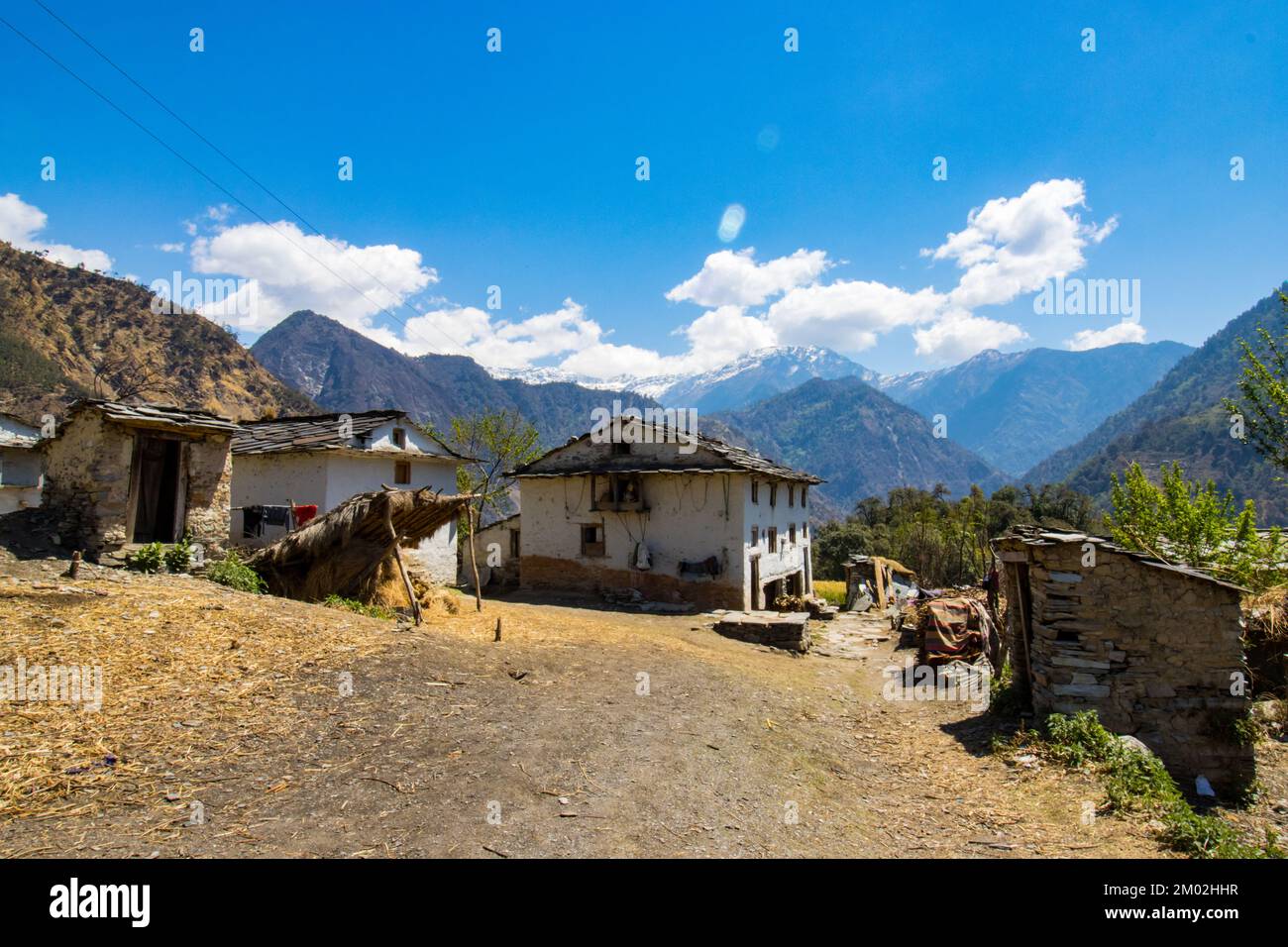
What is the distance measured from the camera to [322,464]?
21.6 metres

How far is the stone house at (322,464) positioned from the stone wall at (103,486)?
8.18 m

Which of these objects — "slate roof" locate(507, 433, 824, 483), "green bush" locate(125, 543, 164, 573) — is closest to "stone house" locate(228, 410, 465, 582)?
"slate roof" locate(507, 433, 824, 483)

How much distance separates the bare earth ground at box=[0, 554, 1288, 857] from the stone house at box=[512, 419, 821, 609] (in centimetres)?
1112

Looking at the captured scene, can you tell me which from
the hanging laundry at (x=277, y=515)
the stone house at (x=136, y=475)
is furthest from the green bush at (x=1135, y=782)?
the hanging laundry at (x=277, y=515)

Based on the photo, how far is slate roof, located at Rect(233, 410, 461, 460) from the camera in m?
21.6

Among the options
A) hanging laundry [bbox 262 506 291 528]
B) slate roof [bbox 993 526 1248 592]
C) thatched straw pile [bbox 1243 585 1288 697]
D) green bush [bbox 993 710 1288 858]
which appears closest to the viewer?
green bush [bbox 993 710 1288 858]

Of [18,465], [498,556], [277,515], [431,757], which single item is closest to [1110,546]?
[431,757]

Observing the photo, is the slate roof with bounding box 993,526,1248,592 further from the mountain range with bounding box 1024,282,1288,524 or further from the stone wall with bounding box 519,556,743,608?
the mountain range with bounding box 1024,282,1288,524

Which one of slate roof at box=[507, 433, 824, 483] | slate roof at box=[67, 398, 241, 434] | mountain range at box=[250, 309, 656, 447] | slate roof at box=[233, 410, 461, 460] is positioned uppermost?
mountain range at box=[250, 309, 656, 447]

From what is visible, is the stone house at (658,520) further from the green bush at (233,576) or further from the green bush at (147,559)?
the green bush at (147,559)

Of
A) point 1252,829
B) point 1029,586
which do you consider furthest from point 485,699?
point 1252,829

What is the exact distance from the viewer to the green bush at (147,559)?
10.9 metres

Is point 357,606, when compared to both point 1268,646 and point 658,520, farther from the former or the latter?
point 1268,646
